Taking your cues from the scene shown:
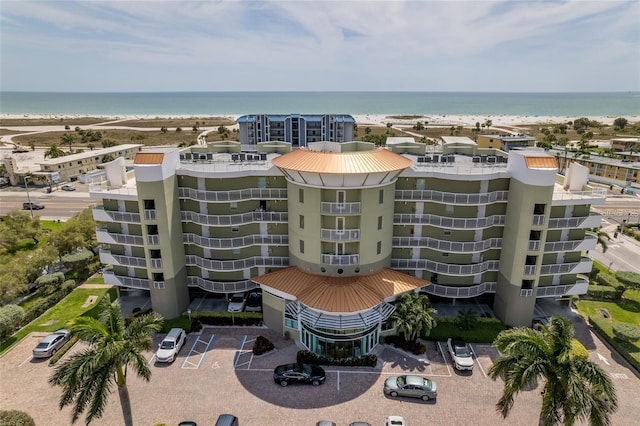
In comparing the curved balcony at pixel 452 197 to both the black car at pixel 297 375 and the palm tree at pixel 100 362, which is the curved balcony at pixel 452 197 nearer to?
the black car at pixel 297 375

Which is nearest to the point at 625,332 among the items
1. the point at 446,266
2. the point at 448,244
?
the point at 446,266

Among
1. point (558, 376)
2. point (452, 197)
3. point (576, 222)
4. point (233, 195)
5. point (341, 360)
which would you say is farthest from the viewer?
point (233, 195)

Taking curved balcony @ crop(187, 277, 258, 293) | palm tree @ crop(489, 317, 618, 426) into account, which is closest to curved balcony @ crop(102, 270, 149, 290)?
curved balcony @ crop(187, 277, 258, 293)

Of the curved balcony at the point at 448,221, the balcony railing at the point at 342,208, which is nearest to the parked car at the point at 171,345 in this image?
the balcony railing at the point at 342,208

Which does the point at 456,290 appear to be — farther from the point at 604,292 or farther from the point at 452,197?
the point at 604,292

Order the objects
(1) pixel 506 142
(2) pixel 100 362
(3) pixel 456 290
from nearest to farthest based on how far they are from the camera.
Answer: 1. (2) pixel 100 362
2. (3) pixel 456 290
3. (1) pixel 506 142

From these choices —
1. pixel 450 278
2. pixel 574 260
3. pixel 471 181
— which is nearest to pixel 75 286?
pixel 450 278
